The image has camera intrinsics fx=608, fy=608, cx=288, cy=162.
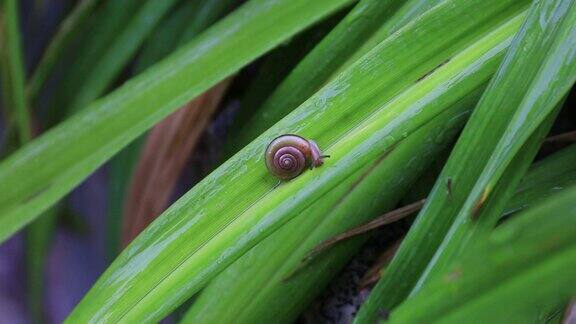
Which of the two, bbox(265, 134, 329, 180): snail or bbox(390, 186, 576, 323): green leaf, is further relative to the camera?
bbox(265, 134, 329, 180): snail

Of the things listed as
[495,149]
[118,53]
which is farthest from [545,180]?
[118,53]

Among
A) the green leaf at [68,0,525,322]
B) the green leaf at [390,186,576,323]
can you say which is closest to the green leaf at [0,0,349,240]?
the green leaf at [68,0,525,322]

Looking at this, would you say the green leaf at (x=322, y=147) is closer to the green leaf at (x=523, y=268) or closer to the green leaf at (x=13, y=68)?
the green leaf at (x=523, y=268)

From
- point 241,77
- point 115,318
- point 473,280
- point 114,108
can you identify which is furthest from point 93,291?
point 241,77

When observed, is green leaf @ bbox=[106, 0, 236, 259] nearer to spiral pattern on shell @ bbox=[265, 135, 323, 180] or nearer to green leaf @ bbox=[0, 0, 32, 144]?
green leaf @ bbox=[0, 0, 32, 144]

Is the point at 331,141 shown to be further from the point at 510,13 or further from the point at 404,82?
the point at 510,13

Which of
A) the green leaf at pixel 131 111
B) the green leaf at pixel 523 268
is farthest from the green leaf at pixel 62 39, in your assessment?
the green leaf at pixel 523 268

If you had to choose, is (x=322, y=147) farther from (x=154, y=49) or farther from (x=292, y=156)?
(x=154, y=49)
